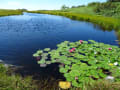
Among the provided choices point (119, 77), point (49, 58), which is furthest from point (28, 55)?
point (119, 77)

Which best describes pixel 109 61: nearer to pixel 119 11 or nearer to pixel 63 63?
pixel 63 63

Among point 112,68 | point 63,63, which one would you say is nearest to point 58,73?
point 63,63

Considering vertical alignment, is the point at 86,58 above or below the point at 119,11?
below

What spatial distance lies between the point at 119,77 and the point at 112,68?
0.75 meters

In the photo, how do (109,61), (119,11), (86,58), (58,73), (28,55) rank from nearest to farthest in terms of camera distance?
(58,73)
(109,61)
(86,58)
(28,55)
(119,11)

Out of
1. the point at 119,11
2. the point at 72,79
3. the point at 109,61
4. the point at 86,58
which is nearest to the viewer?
the point at 72,79

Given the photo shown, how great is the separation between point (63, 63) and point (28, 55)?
2.83 metres

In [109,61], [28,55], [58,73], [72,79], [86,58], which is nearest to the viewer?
[72,79]

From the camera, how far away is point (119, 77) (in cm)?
490

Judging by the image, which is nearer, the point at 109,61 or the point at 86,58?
the point at 109,61

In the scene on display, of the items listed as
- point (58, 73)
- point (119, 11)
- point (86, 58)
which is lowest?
point (58, 73)

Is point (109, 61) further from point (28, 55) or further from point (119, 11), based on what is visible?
point (119, 11)

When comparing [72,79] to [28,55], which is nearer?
[72,79]

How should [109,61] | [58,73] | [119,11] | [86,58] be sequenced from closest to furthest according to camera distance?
[58,73], [109,61], [86,58], [119,11]
